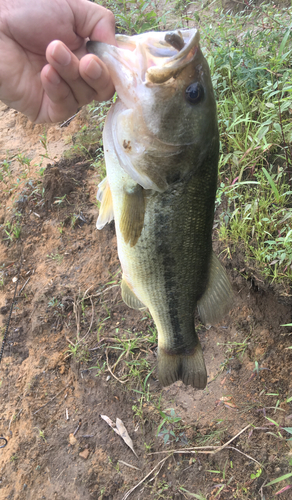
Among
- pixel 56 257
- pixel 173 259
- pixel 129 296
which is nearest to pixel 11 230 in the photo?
pixel 56 257

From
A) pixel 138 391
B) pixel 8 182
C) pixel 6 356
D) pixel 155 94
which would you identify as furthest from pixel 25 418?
pixel 8 182

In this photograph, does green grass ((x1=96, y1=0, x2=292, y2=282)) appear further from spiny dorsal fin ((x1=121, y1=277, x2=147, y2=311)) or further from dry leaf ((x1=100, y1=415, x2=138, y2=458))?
dry leaf ((x1=100, y1=415, x2=138, y2=458))

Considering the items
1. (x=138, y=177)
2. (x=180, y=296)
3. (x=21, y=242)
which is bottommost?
(x=21, y=242)

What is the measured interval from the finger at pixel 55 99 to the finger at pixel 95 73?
13 cm

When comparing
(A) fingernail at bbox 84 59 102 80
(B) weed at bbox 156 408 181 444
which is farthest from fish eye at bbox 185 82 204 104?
(B) weed at bbox 156 408 181 444

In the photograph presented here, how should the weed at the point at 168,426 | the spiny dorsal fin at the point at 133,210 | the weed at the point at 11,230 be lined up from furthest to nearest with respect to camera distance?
the weed at the point at 11,230
the weed at the point at 168,426
the spiny dorsal fin at the point at 133,210

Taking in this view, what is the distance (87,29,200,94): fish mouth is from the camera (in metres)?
1.23

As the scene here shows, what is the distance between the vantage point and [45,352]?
312 cm

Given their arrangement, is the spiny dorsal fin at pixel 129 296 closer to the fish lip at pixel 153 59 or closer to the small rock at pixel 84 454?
the fish lip at pixel 153 59

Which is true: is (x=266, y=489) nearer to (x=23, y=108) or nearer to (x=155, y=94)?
(x=155, y=94)

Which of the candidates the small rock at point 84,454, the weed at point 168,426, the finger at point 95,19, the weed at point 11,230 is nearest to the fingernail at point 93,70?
the finger at point 95,19

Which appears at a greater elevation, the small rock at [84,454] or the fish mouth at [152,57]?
the fish mouth at [152,57]

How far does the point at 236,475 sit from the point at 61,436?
4.70ft

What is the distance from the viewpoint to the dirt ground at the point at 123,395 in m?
2.29
